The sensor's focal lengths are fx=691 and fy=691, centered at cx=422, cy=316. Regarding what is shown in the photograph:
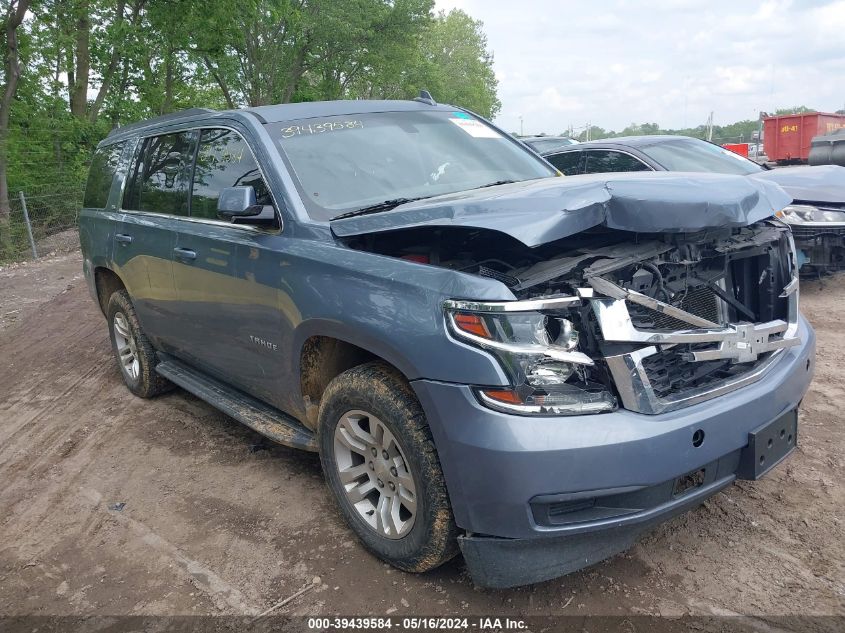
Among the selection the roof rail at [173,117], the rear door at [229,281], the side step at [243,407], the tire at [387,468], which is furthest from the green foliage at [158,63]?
the tire at [387,468]

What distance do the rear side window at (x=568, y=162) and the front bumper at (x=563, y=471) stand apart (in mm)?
Result: 5707

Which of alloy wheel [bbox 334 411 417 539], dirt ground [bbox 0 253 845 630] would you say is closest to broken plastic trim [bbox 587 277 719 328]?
alloy wheel [bbox 334 411 417 539]

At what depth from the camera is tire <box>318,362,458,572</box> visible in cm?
256

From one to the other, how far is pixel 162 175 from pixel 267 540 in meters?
2.60

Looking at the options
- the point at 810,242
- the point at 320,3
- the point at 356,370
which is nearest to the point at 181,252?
the point at 356,370

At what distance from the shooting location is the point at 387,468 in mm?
2803

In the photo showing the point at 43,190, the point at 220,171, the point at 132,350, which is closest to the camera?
the point at 220,171

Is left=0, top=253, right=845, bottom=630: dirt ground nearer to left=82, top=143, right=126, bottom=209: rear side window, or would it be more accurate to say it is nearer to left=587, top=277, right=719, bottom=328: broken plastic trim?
left=587, top=277, right=719, bottom=328: broken plastic trim

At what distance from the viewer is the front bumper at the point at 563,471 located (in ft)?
7.48

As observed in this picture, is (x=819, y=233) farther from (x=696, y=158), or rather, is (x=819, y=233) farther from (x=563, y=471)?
(x=563, y=471)

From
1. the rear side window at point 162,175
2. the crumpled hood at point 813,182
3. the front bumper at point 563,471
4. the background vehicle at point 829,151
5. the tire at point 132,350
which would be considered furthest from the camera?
the background vehicle at point 829,151

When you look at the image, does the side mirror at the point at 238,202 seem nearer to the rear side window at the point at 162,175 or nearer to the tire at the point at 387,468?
the tire at the point at 387,468

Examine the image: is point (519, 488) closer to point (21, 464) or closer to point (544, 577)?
point (544, 577)

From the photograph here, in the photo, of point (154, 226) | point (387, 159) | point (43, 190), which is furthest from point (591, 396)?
point (43, 190)
